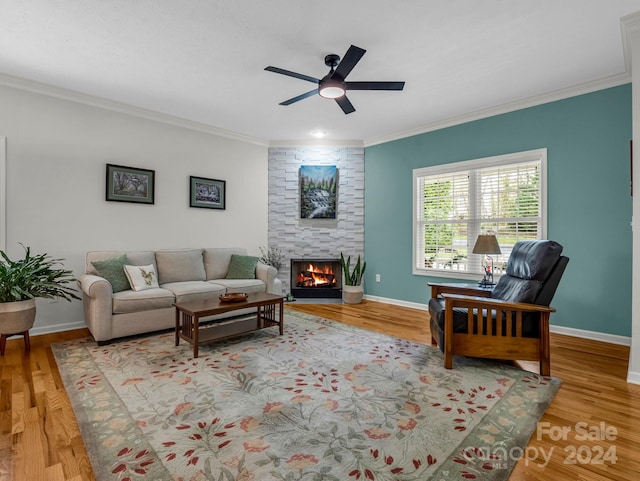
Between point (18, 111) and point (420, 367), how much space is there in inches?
189

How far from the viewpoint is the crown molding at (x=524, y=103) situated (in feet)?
11.2

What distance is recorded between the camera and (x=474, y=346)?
105 inches

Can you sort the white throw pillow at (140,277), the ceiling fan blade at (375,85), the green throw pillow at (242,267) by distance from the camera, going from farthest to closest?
the green throw pillow at (242,267), the white throw pillow at (140,277), the ceiling fan blade at (375,85)

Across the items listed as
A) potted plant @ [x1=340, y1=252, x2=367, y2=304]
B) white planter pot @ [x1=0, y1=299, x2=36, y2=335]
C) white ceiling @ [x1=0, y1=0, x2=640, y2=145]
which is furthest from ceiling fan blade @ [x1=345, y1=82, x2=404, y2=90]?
white planter pot @ [x1=0, y1=299, x2=36, y2=335]

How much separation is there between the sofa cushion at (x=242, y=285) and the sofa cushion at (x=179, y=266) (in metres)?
0.30

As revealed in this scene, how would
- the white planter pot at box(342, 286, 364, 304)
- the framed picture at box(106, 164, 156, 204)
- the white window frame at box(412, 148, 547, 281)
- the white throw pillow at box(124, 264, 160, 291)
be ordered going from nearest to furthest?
1. the white throw pillow at box(124, 264, 160, 291)
2. the white window frame at box(412, 148, 547, 281)
3. the framed picture at box(106, 164, 156, 204)
4. the white planter pot at box(342, 286, 364, 304)

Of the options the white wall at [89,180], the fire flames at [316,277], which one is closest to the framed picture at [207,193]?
the white wall at [89,180]

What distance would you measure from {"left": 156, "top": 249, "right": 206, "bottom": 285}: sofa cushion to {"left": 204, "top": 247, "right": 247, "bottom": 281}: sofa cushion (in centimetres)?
12

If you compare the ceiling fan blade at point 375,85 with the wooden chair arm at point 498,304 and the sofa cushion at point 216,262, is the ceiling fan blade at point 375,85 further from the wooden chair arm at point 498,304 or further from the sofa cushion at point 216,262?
the sofa cushion at point 216,262

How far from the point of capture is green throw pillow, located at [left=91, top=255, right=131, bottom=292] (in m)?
3.61

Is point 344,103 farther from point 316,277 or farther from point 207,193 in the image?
point 316,277

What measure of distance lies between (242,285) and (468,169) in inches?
136

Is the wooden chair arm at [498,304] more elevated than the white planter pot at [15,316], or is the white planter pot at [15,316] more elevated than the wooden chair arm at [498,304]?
the wooden chair arm at [498,304]

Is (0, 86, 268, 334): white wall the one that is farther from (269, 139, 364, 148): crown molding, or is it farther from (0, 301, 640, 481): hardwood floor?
(0, 301, 640, 481): hardwood floor
